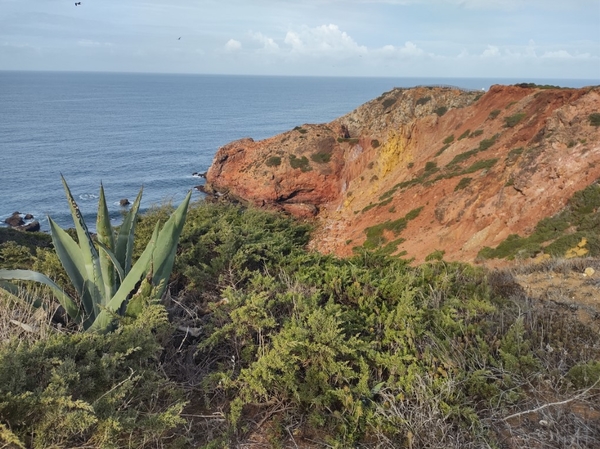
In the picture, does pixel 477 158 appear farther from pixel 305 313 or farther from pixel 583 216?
pixel 305 313

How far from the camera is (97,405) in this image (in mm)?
2713

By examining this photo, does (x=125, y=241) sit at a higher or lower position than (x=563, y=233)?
higher

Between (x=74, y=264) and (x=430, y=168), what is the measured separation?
30885 mm

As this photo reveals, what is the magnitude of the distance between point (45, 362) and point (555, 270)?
8.04 m

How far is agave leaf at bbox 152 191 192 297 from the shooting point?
4359 millimetres

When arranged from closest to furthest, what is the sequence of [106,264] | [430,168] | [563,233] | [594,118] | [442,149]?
[106,264]
[563,233]
[594,118]
[430,168]
[442,149]

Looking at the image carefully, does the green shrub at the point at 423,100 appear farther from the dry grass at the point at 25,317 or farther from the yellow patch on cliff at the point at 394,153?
the dry grass at the point at 25,317

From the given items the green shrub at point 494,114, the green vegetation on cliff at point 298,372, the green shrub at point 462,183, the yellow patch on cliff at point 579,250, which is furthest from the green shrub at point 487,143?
the green vegetation on cliff at point 298,372

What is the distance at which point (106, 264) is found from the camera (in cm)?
425

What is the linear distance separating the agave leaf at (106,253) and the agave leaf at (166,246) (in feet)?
1.31

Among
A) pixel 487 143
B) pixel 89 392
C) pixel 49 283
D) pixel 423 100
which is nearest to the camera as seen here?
pixel 89 392

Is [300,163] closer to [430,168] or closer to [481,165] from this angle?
[430,168]

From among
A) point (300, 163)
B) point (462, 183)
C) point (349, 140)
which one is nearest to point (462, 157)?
point (462, 183)

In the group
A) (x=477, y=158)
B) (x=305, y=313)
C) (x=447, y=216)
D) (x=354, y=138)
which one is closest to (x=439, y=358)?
(x=305, y=313)
